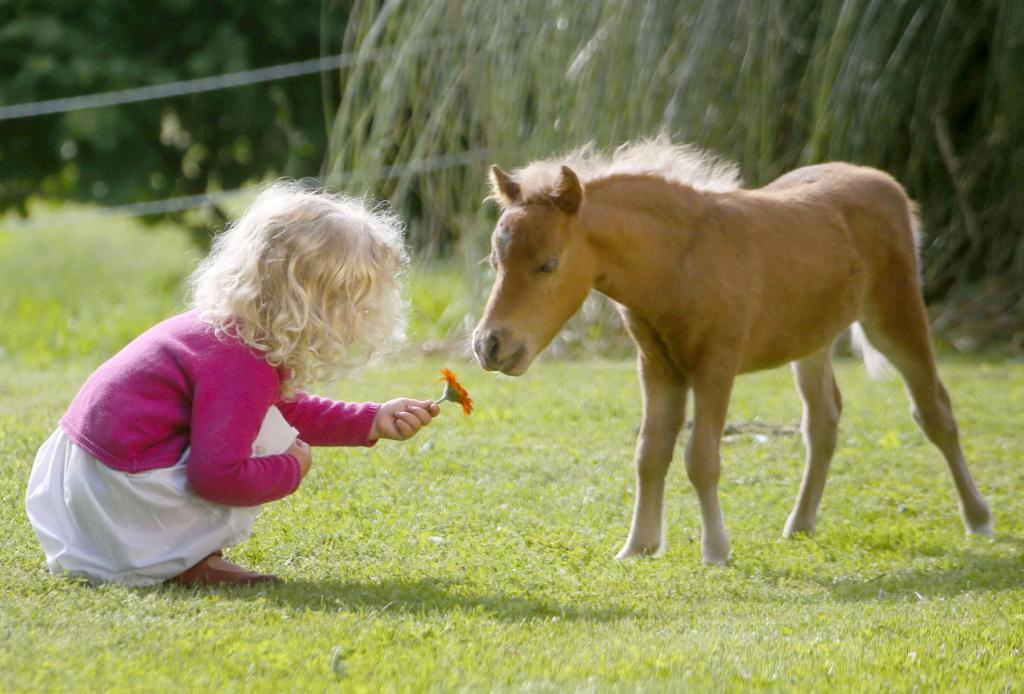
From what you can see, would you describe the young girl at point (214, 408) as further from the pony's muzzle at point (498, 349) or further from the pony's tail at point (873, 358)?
the pony's tail at point (873, 358)

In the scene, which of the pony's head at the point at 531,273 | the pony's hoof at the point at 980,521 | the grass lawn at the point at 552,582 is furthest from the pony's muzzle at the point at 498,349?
the pony's hoof at the point at 980,521

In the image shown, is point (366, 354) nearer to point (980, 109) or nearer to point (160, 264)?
point (980, 109)

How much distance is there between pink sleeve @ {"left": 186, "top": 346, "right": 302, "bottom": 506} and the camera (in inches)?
156

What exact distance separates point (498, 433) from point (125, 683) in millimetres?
3725

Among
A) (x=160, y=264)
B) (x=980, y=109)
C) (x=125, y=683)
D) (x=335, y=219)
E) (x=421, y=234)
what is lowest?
(x=160, y=264)

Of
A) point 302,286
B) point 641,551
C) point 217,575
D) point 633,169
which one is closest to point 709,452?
point 641,551

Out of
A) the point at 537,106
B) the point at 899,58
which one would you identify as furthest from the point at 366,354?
the point at 899,58

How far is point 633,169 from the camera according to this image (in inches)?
200

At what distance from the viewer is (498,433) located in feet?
22.6

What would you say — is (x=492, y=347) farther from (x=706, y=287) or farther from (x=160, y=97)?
(x=160, y=97)

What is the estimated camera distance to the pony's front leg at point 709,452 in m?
4.95

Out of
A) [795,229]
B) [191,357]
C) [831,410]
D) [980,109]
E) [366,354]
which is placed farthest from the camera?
[980,109]

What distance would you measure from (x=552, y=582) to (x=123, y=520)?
4.43 ft

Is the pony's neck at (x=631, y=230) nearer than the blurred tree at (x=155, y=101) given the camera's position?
Yes
